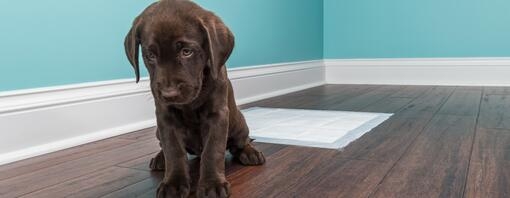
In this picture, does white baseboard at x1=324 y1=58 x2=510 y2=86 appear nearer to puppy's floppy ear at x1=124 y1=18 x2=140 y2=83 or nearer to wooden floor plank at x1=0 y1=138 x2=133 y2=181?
wooden floor plank at x1=0 y1=138 x2=133 y2=181

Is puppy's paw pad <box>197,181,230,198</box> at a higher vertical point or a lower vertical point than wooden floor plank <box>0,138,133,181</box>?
higher

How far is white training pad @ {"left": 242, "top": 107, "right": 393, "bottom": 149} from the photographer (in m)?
1.65

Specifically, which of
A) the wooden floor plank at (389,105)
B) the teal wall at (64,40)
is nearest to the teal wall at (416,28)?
the wooden floor plank at (389,105)

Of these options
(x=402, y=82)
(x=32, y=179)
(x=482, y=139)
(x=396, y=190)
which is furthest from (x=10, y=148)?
(x=402, y=82)

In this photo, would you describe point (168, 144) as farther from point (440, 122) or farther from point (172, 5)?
point (440, 122)

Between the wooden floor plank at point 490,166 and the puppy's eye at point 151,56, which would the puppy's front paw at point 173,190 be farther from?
the wooden floor plank at point 490,166

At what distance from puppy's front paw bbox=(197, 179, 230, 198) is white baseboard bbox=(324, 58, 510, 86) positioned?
10.2 ft

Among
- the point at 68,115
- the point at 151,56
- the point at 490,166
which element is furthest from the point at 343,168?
the point at 68,115

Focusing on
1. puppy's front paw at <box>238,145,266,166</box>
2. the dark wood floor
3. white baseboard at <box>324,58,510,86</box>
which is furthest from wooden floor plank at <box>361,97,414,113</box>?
puppy's front paw at <box>238,145,266,166</box>

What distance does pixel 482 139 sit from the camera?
1591 millimetres

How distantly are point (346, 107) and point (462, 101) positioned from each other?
0.70 m

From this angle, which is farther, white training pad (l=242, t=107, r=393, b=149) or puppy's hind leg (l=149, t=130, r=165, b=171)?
white training pad (l=242, t=107, r=393, b=149)

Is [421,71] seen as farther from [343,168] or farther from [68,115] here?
[68,115]

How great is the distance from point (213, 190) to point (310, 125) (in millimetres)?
992
